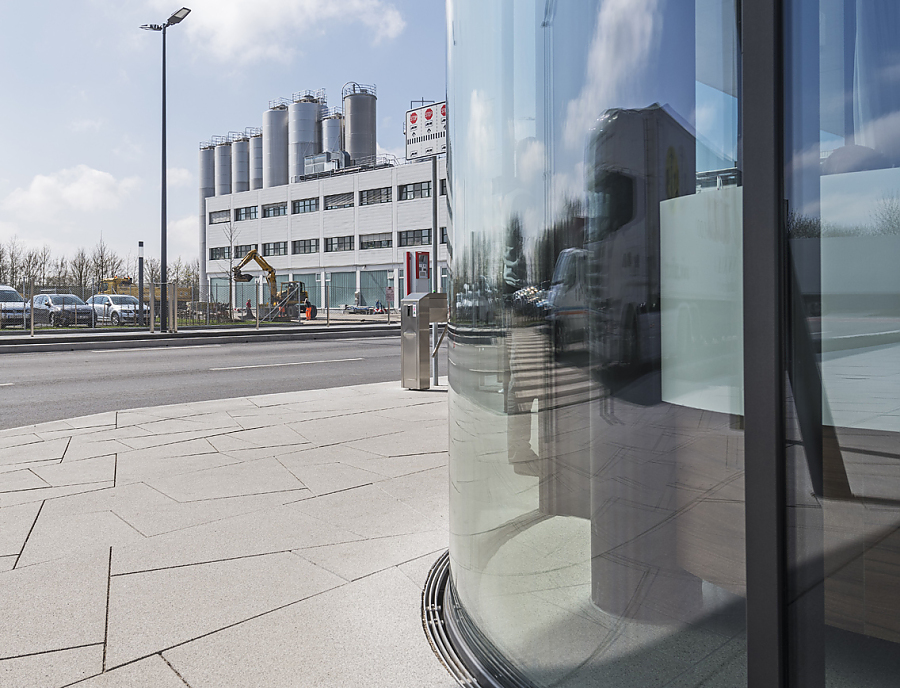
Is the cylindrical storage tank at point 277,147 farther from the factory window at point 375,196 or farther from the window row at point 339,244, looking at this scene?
the factory window at point 375,196

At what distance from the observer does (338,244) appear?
62469 mm

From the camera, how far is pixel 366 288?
6053cm

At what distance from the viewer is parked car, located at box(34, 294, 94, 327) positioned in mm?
28234

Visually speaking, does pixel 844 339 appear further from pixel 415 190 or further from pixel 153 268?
pixel 153 268

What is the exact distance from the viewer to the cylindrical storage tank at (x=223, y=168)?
3145 inches

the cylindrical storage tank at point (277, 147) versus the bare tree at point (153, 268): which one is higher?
the cylindrical storage tank at point (277, 147)

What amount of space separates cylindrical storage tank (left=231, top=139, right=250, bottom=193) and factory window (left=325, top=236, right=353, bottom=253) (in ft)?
65.2

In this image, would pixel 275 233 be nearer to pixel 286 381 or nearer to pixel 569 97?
pixel 286 381

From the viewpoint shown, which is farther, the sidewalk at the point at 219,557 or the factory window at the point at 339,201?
the factory window at the point at 339,201

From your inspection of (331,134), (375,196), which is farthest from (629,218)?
(331,134)

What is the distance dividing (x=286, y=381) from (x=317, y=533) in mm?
8417

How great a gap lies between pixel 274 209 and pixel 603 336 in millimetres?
69879

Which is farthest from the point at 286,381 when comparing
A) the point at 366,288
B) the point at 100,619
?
the point at 366,288

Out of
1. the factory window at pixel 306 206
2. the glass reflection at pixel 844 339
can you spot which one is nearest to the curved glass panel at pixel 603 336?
the glass reflection at pixel 844 339
